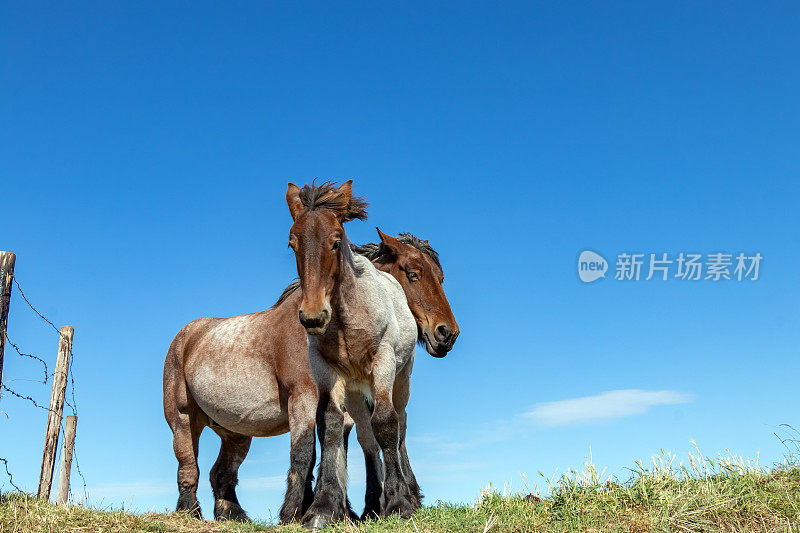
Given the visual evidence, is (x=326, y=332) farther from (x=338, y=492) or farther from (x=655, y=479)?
(x=655, y=479)

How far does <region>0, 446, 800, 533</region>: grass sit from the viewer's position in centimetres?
575

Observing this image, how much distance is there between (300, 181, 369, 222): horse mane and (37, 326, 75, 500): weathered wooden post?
4.61 meters

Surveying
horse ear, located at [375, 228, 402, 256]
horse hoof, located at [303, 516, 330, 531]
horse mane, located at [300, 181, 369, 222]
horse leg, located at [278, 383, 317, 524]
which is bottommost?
horse hoof, located at [303, 516, 330, 531]

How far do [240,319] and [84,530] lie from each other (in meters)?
4.38

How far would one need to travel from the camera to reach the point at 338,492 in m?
7.20

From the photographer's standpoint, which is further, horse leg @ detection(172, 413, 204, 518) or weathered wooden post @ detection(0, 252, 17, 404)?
horse leg @ detection(172, 413, 204, 518)

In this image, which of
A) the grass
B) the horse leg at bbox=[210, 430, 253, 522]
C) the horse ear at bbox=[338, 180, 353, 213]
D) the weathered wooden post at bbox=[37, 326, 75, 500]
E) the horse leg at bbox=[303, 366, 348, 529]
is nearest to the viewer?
the grass

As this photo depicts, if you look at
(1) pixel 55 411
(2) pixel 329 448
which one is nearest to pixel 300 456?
(2) pixel 329 448

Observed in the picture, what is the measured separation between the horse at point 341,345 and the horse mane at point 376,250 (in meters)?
1.92

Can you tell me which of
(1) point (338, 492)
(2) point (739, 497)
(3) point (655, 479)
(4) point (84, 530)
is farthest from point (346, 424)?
(2) point (739, 497)

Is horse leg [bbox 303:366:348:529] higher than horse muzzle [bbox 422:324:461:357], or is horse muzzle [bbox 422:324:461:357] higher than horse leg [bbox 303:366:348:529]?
horse muzzle [bbox 422:324:461:357]

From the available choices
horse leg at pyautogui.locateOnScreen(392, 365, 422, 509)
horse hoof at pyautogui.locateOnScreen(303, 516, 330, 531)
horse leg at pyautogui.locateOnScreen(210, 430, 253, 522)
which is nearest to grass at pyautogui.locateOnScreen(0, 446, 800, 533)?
horse hoof at pyautogui.locateOnScreen(303, 516, 330, 531)

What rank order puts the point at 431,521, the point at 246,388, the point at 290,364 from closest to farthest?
the point at 431,521 < the point at 290,364 < the point at 246,388

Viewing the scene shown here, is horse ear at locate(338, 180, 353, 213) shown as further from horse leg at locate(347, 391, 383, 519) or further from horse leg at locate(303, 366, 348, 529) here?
horse leg at locate(347, 391, 383, 519)
